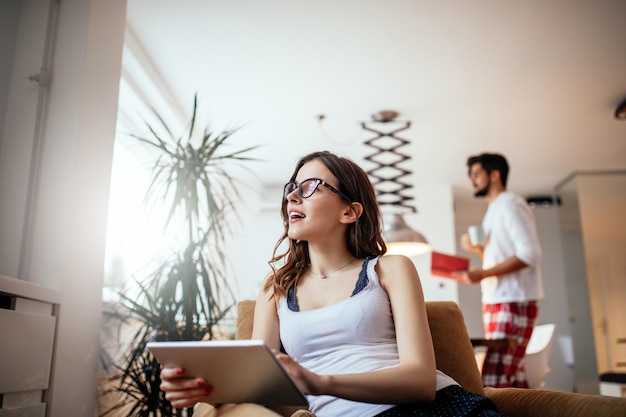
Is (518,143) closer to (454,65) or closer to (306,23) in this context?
(454,65)

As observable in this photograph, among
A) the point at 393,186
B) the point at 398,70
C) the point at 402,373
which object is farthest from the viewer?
the point at 393,186

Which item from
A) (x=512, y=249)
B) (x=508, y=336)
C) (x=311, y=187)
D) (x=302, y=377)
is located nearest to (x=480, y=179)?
(x=512, y=249)

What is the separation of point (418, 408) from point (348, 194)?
25.5 inches

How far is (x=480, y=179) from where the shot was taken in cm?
343

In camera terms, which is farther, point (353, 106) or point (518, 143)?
point (518, 143)

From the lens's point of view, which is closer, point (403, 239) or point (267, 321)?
point (267, 321)

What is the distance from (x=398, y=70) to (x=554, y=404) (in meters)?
3.11

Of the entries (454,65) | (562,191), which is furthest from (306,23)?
(562,191)

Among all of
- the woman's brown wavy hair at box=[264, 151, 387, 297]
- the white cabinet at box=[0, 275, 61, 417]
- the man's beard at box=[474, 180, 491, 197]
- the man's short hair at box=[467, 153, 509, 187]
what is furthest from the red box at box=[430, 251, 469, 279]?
the white cabinet at box=[0, 275, 61, 417]

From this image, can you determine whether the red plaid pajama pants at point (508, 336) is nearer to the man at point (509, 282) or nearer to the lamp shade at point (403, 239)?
the man at point (509, 282)

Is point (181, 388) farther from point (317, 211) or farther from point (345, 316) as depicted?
point (317, 211)

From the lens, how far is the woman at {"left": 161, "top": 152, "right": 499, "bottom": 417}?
3.97ft

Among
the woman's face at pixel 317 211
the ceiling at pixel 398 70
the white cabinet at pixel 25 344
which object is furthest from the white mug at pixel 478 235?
the white cabinet at pixel 25 344

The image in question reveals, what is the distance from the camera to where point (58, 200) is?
213 centimetres
